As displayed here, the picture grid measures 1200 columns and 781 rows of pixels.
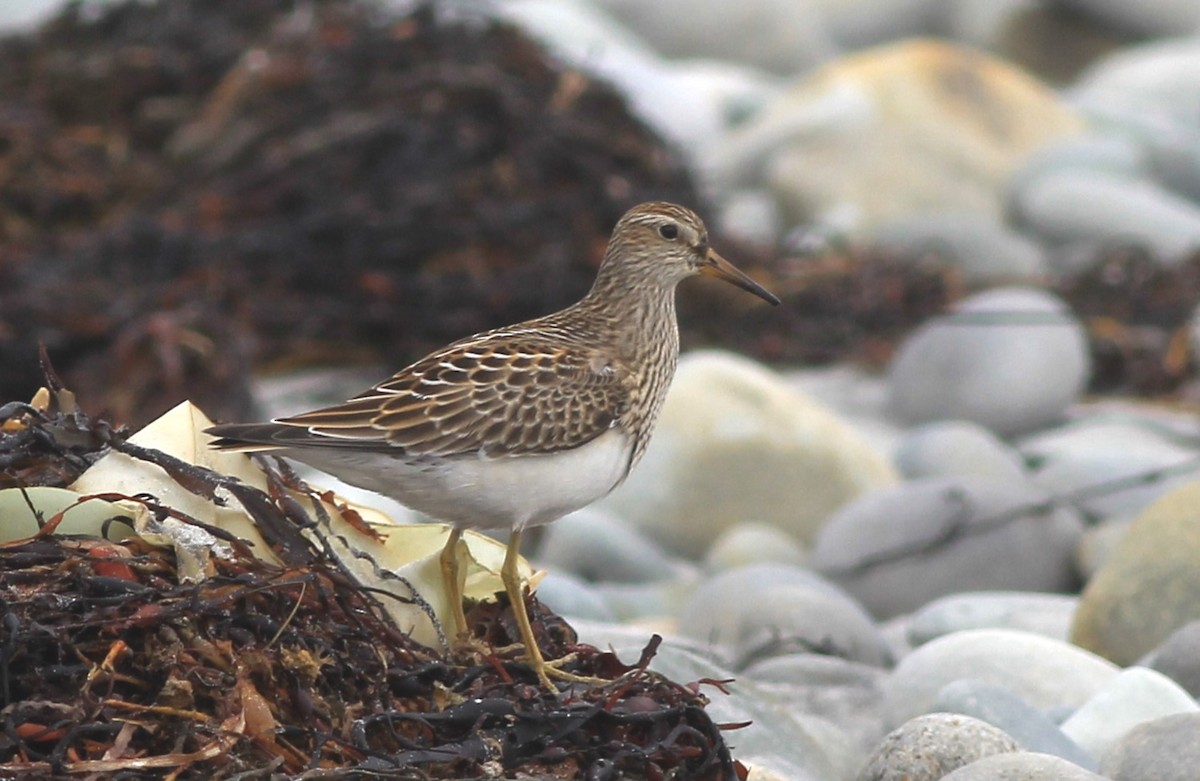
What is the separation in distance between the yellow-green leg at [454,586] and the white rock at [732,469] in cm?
337

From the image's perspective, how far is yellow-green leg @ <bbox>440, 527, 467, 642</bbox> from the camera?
11.3ft

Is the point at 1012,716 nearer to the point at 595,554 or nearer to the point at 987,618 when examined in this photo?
the point at 987,618

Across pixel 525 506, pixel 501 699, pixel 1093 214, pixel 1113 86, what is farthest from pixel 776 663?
pixel 1113 86

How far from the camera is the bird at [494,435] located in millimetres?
3533

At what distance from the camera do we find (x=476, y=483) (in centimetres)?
362

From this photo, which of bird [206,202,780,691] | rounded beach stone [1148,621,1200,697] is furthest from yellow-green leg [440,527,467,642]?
rounded beach stone [1148,621,1200,697]

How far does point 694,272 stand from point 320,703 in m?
1.67

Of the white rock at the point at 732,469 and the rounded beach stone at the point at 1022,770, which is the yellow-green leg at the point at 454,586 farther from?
the white rock at the point at 732,469

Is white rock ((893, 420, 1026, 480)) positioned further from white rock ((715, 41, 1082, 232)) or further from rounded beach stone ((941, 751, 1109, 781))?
white rock ((715, 41, 1082, 232))

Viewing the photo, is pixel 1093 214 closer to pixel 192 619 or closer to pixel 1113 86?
pixel 1113 86

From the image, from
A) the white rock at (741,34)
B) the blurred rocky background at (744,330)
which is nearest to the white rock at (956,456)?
the blurred rocky background at (744,330)

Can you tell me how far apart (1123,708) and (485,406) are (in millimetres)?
1582

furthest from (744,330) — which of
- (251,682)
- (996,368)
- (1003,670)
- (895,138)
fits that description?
(251,682)

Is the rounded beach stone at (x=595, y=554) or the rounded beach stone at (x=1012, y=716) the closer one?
the rounded beach stone at (x=1012, y=716)
